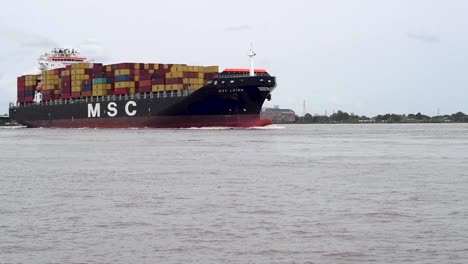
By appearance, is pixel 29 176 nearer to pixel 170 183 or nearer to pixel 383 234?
pixel 170 183

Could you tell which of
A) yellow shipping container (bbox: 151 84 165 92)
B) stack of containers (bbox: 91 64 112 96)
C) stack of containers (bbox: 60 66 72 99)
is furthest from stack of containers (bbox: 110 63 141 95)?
stack of containers (bbox: 60 66 72 99)

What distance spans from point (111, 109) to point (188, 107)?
14274mm

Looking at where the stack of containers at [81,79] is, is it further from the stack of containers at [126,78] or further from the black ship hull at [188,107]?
the stack of containers at [126,78]

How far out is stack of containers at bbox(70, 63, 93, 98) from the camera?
79250mm

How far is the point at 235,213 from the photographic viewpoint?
49.0 ft

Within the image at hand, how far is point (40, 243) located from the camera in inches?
478

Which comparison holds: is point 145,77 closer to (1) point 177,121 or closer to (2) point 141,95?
(2) point 141,95

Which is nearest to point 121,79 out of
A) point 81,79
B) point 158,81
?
point 158,81

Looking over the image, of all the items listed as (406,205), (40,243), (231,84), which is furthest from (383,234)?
(231,84)

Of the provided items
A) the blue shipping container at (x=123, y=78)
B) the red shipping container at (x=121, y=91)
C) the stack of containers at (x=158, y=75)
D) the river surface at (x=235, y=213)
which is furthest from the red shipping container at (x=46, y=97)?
the river surface at (x=235, y=213)

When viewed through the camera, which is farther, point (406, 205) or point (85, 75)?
point (85, 75)

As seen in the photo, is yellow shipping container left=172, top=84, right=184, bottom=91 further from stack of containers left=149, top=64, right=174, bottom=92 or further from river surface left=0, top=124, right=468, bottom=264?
river surface left=0, top=124, right=468, bottom=264

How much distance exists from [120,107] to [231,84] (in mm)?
16333

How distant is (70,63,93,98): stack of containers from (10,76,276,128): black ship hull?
123cm
